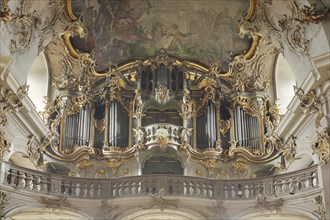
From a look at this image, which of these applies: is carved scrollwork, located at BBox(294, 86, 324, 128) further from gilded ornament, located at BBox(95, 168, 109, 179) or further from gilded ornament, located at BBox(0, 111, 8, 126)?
gilded ornament, located at BBox(0, 111, 8, 126)

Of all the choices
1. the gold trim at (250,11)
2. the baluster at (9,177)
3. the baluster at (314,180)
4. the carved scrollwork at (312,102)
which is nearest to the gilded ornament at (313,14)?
the carved scrollwork at (312,102)

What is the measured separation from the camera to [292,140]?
1795 cm

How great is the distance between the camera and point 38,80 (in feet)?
67.9

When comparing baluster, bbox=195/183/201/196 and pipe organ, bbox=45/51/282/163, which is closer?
baluster, bbox=195/183/201/196

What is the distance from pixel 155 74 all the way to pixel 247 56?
3.46 m

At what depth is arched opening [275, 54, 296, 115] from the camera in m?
20.5

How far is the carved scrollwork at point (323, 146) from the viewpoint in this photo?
14.8 m

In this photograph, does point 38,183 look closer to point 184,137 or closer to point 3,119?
point 3,119

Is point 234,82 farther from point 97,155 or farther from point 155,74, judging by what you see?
point 97,155

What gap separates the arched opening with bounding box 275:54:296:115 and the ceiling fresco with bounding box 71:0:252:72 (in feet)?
4.60

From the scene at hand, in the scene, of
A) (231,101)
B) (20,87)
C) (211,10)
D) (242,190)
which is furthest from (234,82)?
(20,87)

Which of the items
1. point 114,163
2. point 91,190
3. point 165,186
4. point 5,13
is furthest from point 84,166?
point 5,13

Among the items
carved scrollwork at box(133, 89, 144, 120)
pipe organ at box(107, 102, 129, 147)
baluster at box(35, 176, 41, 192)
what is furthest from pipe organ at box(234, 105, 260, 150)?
baluster at box(35, 176, 41, 192)

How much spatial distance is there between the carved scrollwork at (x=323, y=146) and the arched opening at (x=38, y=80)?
32.5 ft
